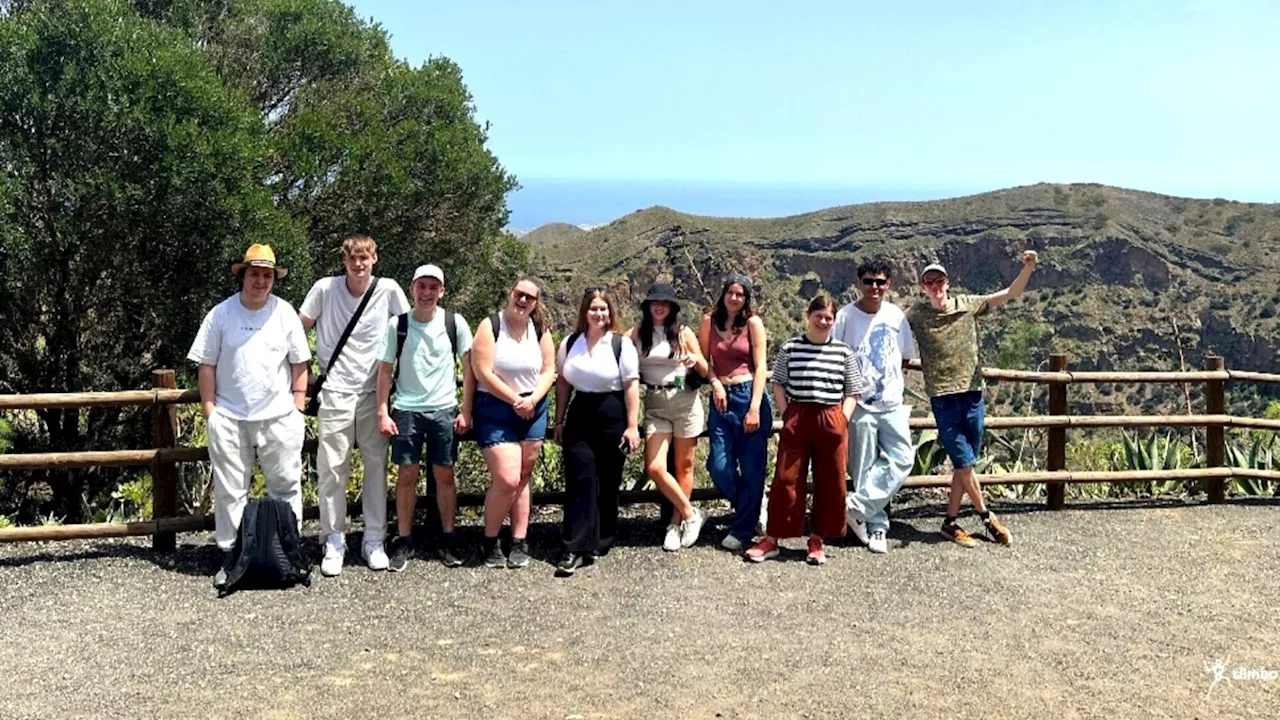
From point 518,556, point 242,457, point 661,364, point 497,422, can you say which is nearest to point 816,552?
point 661,364

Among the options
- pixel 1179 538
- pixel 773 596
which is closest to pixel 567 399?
pixel 773 596

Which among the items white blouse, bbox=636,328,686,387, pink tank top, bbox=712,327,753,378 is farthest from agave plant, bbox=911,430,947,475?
white blouse, bbox=636,328,686,387

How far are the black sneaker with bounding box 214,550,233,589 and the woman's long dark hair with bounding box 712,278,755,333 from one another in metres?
2.94

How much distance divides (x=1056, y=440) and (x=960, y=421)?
1.48m

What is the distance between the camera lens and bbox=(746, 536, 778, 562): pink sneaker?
5924 mm

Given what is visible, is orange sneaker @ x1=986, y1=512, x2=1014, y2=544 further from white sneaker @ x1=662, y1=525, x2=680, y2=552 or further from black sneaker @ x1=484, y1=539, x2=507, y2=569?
black sneaker @ x1=484, y1=539, x2=507, y2=569

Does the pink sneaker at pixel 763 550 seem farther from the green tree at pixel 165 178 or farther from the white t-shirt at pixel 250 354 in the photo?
the green tree at pixel 165 178

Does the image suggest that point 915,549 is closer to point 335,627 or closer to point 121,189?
point 335,627

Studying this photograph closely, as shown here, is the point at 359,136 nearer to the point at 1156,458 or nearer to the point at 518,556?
the point at 518,556

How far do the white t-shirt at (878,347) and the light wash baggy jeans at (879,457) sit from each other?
0.24 feet

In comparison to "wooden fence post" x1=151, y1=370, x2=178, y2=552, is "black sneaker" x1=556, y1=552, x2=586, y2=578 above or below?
below

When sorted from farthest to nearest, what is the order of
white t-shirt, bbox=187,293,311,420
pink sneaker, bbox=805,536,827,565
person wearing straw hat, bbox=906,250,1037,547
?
person wearing straw hat, bbox=906,250,1037,547
pink sneaker, bbox=805,536,827,565
white t-shirt, bbox=187,293,311,420

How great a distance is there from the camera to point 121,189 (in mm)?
10703

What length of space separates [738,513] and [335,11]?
1235cm
